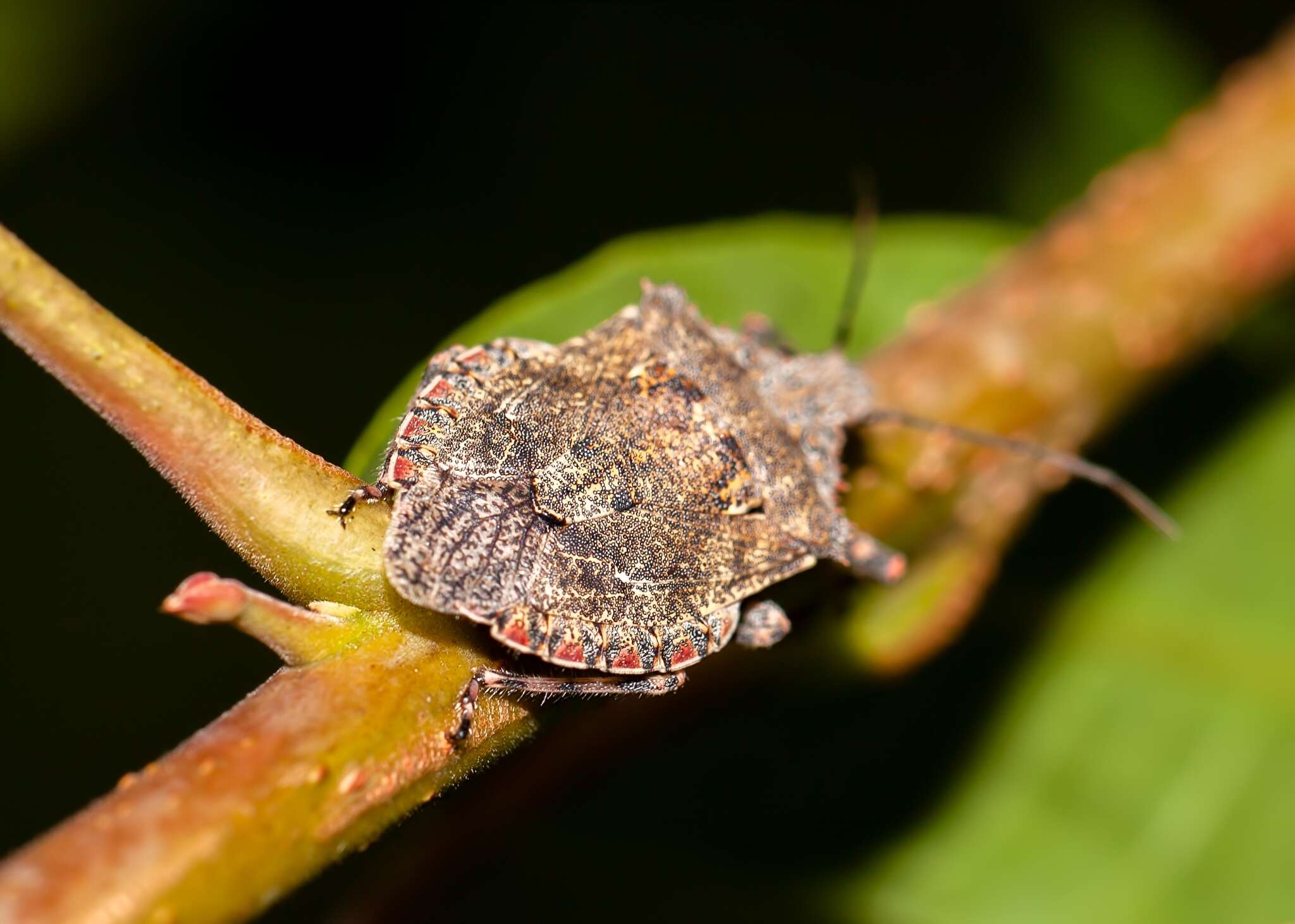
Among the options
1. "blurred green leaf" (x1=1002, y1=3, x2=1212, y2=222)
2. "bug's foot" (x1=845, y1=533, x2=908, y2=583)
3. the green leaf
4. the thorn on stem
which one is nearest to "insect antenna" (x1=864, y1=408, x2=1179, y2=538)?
"bug's foot" (x1=845, y1=533, x2=908, y2=583)

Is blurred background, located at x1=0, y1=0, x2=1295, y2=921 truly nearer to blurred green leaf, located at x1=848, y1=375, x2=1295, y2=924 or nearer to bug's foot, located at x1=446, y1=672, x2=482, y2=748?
blurred green leaf, located at x1=848, y1=375, x2=1295, y2=924

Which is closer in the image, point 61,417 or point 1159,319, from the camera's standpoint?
point 1159,319

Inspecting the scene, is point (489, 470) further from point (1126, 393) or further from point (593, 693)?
point (1126, 393)

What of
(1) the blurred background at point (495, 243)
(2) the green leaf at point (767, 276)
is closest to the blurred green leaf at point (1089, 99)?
(1) the blurred background at point (495, 243)

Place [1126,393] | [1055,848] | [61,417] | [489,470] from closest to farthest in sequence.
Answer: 1. [489,470]
2. [1126,393]
3. [1055,848]
4. [61,417]

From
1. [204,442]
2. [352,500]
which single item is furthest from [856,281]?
[204,442]

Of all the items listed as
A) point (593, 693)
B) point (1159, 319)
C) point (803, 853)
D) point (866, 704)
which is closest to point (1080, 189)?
point (1159, 319)

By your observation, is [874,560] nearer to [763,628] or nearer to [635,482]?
[763,628]
